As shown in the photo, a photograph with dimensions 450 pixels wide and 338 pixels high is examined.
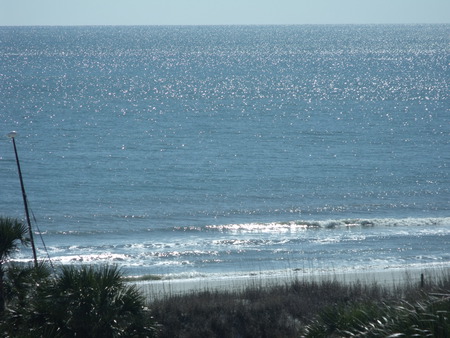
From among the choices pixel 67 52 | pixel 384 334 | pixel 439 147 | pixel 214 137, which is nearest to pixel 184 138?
pixel 214 137

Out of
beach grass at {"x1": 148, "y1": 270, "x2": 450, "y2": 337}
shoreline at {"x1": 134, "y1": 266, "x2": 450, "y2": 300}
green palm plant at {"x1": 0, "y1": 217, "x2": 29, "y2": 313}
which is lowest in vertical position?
beach grass at {"x1": 148, "y1": 270, "x2": 450, "y2": 337}

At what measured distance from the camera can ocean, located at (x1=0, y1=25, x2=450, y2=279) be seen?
2720cm

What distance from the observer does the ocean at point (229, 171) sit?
2720 cm

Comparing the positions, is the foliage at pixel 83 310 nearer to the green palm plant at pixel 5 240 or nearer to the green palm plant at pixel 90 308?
the green palm plant at pixel 90 308

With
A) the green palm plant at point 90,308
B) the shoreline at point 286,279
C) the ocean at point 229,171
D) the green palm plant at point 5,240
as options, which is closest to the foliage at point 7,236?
the green palm plant at point 5,240

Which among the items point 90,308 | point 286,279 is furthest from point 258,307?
point 90,308

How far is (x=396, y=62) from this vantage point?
133 metres

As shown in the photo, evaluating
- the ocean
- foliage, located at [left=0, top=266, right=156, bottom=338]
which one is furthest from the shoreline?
foliage, located at [left=0, top=266, right=156, bottom=338]

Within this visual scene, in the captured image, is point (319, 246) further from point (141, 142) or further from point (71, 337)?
point (141, 142)

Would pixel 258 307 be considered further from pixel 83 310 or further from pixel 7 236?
pixel 7 236

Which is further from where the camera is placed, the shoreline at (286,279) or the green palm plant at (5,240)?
the shoreline at (286,279)

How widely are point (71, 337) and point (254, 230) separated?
64.8ft

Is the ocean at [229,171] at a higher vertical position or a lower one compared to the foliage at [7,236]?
higher

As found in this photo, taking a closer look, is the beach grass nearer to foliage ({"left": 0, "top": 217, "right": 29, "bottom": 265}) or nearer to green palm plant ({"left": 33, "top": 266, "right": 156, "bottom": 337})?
green palm plant ({"left": 33, "top": 266, "right": 156, "bottom": 337})
